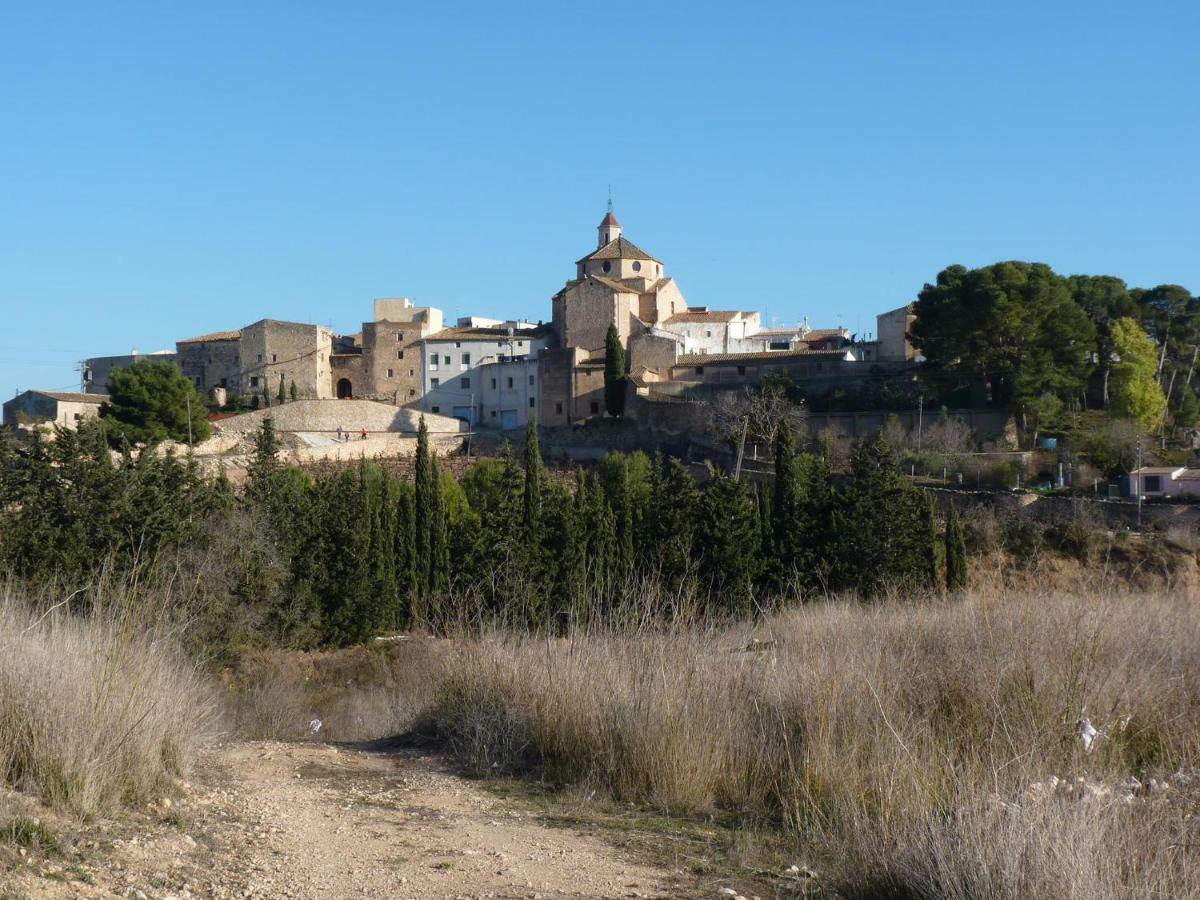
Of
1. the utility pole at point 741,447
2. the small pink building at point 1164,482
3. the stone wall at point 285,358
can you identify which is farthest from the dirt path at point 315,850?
the stone wall at point 285,358

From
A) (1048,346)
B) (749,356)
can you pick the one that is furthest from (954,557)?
(749,356)

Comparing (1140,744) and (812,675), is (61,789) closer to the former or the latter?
(812,675)

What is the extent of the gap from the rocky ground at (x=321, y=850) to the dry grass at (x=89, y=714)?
0.19 meters

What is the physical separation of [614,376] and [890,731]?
123 feet

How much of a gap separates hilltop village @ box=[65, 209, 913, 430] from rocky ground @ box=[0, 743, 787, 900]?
3555 centimetres

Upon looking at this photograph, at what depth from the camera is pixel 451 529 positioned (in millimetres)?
27484

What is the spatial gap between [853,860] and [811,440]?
33.3m

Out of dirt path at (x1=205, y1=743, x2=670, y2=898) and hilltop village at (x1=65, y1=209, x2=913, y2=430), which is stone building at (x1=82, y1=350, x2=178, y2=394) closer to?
hilltop village at (x1=65, y1=209, x2=913, y2=430)

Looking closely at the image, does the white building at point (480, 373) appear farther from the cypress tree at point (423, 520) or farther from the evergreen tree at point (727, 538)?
the evergreen tree at point (727, 538)

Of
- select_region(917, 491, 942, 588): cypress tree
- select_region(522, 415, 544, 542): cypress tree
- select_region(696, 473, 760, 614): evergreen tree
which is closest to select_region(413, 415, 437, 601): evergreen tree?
select_region(522, 415, 544, 542): cypress tree

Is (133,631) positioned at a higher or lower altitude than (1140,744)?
higher

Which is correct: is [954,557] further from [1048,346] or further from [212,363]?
[212,363]

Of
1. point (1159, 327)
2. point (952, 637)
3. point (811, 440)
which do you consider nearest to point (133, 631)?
point (952, 637)

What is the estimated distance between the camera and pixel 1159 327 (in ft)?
133
